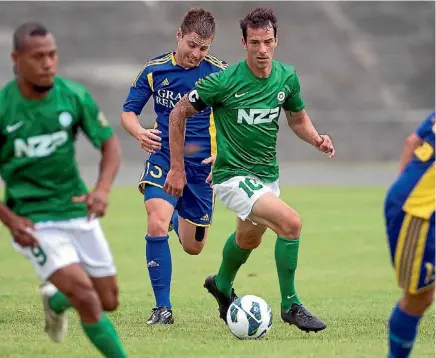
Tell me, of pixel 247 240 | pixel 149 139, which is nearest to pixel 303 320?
pixel 247 240

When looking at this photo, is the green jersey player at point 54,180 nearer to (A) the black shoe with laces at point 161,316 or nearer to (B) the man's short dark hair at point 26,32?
(B) the man's short dark hair at point 26,32

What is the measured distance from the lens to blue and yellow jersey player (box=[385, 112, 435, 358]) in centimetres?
536

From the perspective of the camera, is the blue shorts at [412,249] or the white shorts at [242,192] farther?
the white shorts at [242,192]

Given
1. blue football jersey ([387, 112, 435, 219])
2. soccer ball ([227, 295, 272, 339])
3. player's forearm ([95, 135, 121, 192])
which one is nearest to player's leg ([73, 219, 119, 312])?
player's forearm ([95, 135, 121, 192])

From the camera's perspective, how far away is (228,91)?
736cm

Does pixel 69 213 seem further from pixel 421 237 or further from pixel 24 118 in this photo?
pixel 421 237

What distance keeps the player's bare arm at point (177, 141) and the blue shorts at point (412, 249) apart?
2361 millimetres

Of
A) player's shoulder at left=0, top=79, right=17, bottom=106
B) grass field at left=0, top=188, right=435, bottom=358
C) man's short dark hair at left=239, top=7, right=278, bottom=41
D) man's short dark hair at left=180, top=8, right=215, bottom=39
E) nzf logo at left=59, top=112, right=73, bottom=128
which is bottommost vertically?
grass field at left=0, top=188, right=435, bottom=358

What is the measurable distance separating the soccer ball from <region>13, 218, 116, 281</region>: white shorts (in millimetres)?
1535

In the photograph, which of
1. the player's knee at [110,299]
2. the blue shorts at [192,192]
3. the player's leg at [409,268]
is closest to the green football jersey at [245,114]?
the blue shorts at [192,192]

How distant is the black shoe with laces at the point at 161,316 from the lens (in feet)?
25.6

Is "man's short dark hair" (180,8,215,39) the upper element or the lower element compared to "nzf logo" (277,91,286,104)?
upper

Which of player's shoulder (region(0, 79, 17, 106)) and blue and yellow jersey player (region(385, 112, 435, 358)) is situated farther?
player's shoulder (region(0, 79, 17, 106))

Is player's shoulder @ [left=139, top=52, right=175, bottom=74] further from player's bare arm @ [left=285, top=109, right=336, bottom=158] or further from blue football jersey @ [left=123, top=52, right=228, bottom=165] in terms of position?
player's bare arm @ [left=285, top=109, right=336, bottom=158]
